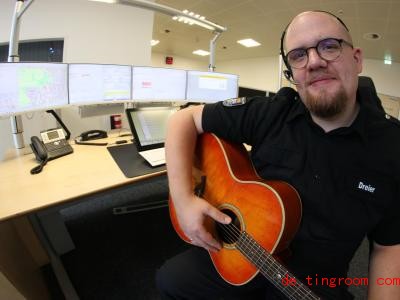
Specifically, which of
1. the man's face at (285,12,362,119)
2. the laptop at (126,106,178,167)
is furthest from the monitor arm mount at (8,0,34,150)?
the man's face at (285,12,362,119)

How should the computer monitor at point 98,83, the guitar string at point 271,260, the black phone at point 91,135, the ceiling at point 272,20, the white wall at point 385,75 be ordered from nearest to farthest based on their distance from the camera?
the guitar string at point 271,260, the computer monitor at point 98,83, the black phone at point 91,135, the ceiling at point 272,20, the white wall at point 385,75

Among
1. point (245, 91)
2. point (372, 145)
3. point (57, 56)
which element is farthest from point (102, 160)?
point (245, 91)

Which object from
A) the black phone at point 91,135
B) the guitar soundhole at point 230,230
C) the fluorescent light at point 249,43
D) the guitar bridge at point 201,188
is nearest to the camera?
the guitar soundhole at point 230,230

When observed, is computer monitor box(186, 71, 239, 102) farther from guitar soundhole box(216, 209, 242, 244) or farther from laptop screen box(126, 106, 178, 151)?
guitar soundhole box(216, 209, 242, 244)

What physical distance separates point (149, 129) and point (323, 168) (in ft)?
3.35

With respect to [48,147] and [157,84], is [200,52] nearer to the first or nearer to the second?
[157,84]

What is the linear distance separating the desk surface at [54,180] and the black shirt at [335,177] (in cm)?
62

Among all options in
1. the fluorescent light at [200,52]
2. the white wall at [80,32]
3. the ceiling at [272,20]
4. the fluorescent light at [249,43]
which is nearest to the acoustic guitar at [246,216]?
the white wall at [80,32]

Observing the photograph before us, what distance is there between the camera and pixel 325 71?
69cm

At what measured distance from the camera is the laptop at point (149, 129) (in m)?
1.37

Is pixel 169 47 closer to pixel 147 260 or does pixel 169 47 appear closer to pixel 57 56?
pixel 57 56

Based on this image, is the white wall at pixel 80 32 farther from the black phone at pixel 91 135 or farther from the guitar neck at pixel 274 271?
the guitar neck at pixel 274 271

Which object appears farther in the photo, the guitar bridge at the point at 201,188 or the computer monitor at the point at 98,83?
the computer monitor at the point at 98,83

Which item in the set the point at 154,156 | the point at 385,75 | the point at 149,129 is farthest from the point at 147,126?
the point at 385,75
